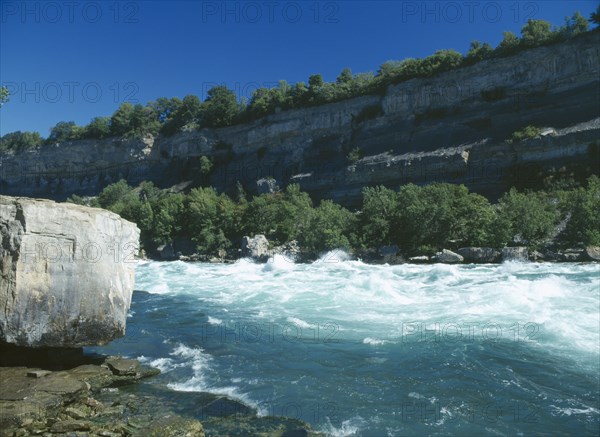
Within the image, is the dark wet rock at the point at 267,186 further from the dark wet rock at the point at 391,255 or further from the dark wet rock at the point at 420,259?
the dark wet rock at the point at 420,259

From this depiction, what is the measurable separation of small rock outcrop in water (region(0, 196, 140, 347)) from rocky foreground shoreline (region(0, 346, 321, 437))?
0.88m

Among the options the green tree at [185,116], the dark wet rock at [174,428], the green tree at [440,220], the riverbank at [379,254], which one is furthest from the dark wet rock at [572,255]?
the green tree at [185,116]

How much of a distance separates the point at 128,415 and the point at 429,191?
35.1m

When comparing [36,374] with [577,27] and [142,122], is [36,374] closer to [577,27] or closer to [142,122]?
[577,27]

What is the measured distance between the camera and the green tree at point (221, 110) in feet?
263

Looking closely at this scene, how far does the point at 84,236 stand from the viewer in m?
8.61

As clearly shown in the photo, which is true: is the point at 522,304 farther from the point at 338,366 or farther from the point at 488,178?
the point at 488,178

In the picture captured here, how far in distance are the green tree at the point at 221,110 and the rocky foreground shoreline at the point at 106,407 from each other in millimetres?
74315

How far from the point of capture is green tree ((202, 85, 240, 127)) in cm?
8019

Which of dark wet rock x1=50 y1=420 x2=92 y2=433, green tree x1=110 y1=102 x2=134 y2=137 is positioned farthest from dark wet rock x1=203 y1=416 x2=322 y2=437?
green tree x1=110 y1=102 x2=134 y2=137

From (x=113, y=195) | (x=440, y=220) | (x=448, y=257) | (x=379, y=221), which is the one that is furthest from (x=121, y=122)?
(x=448, y=257)

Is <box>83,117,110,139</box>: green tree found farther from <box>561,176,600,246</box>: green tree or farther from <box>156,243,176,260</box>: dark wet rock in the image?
<box>561,176,600,246</box>: green tree

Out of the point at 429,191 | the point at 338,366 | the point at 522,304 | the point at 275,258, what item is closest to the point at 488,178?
the point at 429,191

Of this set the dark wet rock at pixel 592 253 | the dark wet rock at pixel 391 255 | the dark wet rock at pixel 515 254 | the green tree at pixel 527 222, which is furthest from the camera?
the dark wet rock at pixel 391 255
